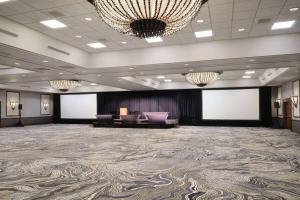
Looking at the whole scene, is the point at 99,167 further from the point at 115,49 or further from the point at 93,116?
the point at 93,116

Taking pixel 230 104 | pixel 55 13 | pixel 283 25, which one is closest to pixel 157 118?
pixel 230 104

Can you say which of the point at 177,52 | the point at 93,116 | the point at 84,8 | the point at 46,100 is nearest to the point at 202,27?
the point at 177,52

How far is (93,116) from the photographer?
23828mm

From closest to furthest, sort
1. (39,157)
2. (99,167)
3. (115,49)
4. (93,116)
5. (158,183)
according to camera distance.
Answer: (158,183)
(99,167)
(39,157)
(115,49)
(93,116)

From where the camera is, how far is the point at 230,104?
19609 millimetres

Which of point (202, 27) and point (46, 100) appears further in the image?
point (46, 100)

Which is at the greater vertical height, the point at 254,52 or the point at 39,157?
the point at 254,52

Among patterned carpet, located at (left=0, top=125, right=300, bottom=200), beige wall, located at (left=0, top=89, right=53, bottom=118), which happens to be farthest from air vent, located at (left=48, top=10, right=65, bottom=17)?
beige wall, located at (left=0, top=89, right=53, bottom=118)

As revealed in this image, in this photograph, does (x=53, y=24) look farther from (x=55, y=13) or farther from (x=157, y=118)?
(x=157, y=118)

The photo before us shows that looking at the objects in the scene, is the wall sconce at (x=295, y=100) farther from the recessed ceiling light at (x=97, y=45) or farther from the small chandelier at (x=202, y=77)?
the recessed ceiling light at (x=97, y=45)

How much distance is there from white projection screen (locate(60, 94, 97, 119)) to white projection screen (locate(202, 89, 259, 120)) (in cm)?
1071

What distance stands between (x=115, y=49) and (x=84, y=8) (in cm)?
371

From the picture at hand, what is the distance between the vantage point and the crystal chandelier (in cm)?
261

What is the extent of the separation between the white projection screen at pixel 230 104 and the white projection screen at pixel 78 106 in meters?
10.7
